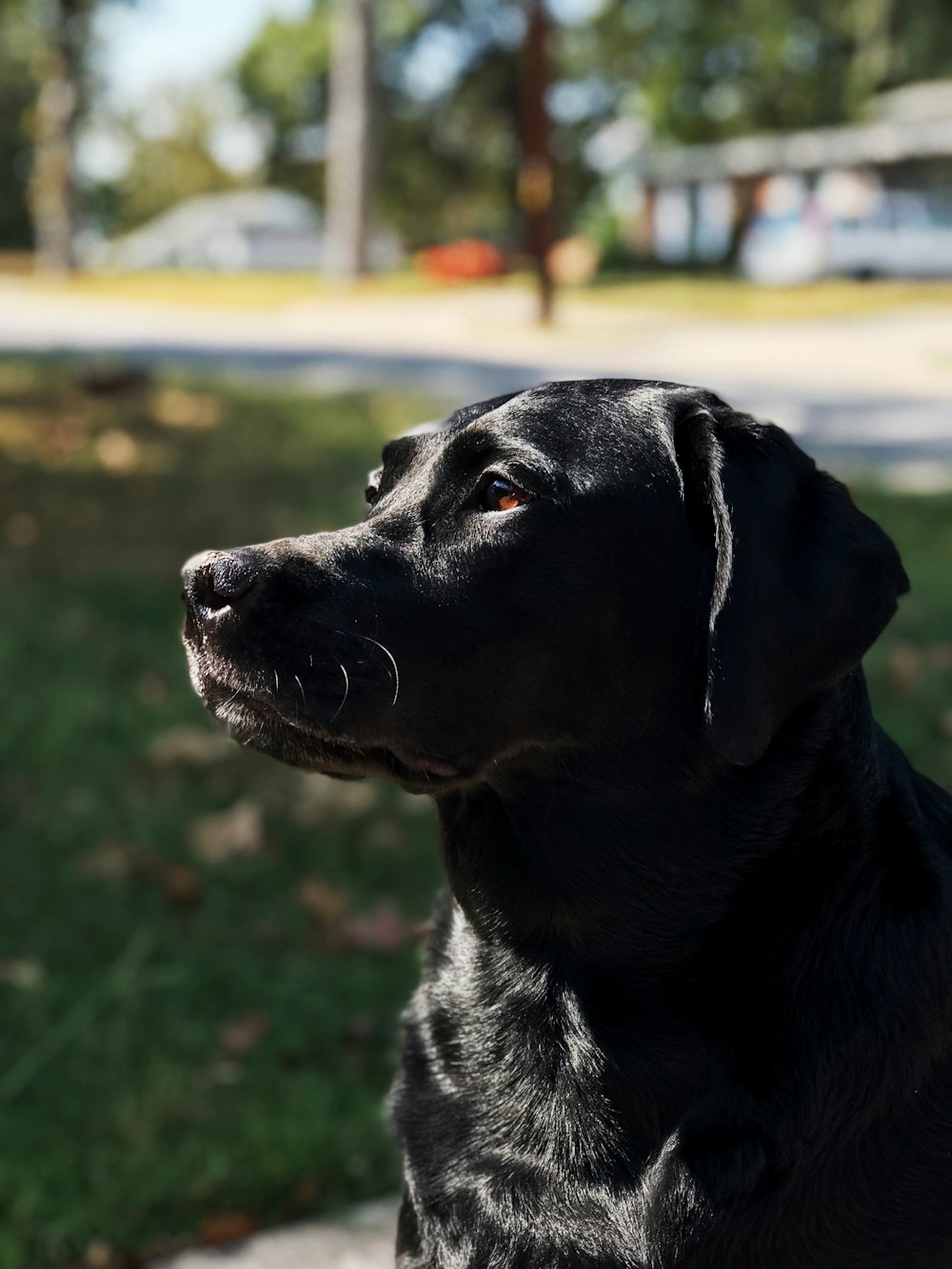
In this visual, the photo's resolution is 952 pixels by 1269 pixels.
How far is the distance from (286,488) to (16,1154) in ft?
19.1

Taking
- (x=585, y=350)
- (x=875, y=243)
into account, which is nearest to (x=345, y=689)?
(x=585, y=350)

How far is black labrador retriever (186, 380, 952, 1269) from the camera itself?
2.12 m

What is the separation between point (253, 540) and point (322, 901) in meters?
3.46

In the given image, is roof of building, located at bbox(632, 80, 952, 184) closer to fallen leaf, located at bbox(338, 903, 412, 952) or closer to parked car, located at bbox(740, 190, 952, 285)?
parked car, located at bbox(740, 190, 952, 285)

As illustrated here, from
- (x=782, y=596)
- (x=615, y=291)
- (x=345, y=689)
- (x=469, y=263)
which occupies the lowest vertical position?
(x=469, y=263)

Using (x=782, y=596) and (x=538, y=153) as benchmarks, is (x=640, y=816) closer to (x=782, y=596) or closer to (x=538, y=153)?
(x=782, y=596)

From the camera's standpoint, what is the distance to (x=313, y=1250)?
3230 millimetres

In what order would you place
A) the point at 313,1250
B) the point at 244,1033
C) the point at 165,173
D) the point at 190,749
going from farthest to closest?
the point at 165,173, the point at 190,749, the point at 244,1033, the point at 313,1250

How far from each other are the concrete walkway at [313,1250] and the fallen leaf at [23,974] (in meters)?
1.24

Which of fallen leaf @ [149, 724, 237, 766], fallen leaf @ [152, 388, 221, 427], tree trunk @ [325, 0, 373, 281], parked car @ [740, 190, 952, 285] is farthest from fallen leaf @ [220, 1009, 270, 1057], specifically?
parked car @ [740, 190, 952, 285]

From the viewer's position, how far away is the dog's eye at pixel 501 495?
2334mm

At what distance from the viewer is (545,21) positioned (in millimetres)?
17828

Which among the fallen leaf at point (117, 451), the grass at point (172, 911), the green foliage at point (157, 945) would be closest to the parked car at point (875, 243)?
the fallen leaf at point (117, 451)

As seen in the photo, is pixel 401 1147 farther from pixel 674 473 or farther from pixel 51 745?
pixel 51 745
